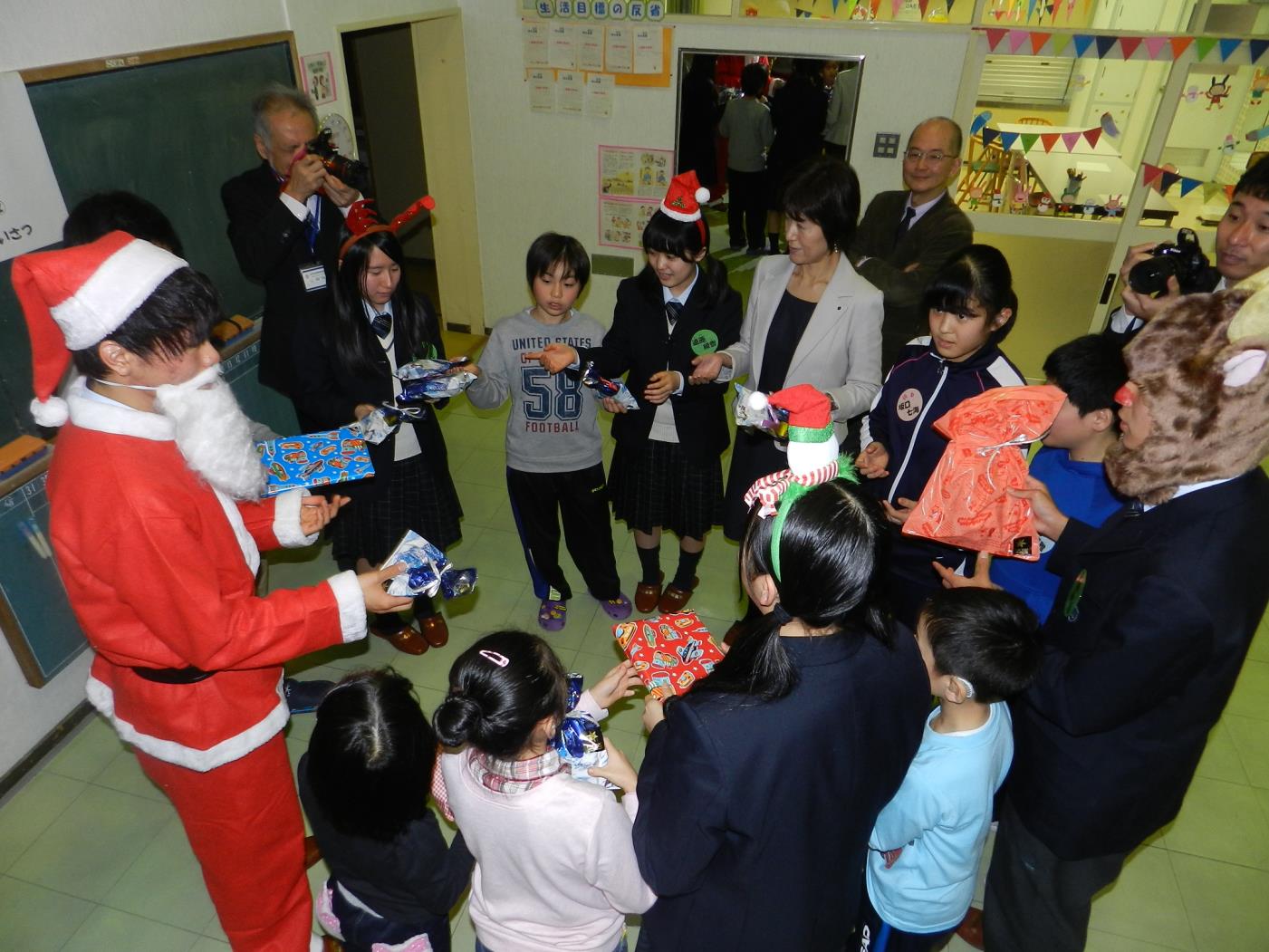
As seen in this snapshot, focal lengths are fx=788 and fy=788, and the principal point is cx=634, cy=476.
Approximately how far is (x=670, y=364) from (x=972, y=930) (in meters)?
2.08

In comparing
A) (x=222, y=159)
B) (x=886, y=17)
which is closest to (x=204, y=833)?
(x=222, y=159)

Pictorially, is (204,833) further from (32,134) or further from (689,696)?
(32,134)

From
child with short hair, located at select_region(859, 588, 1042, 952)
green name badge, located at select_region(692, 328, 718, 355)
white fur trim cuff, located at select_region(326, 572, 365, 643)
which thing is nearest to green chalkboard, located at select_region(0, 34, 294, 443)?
white fur trim cuff, located at select_region(326, 572, 365, 643)

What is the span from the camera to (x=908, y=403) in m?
2.50

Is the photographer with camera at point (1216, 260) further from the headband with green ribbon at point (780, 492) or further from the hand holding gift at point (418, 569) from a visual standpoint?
the hand holding gift at point (418, 569)

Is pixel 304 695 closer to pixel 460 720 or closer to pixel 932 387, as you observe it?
pixel 460 720

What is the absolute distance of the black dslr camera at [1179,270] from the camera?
2.57 metres

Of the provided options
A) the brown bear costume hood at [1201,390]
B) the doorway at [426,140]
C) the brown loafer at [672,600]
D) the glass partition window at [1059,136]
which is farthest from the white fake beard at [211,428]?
the glass partition window at [1059,136]

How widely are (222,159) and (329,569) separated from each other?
189 centimetres

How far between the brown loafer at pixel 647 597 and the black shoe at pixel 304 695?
52.7 inches

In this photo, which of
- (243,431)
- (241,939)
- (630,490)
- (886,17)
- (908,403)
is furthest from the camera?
(886,17)

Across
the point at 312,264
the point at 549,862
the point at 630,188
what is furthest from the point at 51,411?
the point at 630,188

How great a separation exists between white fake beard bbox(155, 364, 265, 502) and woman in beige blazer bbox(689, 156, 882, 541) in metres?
1.57

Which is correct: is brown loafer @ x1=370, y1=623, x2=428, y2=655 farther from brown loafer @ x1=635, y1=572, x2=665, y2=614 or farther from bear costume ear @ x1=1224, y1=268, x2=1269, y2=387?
bear costume ear @ x1=1224, y1=268, x2=1269, y2=387
